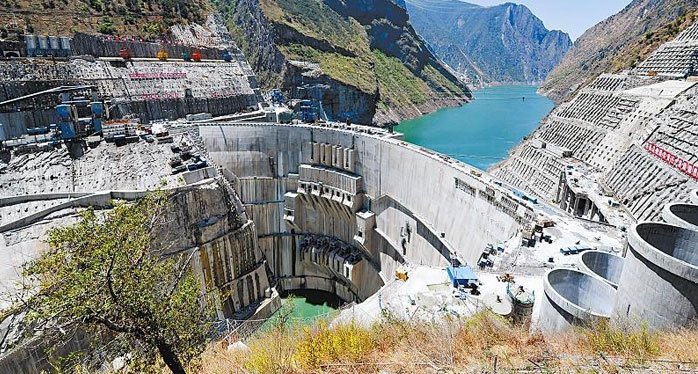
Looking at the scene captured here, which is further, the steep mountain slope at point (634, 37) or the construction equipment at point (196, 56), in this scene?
the steep mountain slope at point (634, 37)

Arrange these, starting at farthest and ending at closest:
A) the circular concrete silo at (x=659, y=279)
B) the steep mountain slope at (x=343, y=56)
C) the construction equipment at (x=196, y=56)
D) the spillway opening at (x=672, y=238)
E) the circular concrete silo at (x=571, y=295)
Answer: the steep mountain slope at (x=343, y=56) → the construction equipment at (x=196, y=56) → the circular concrete silo at (x=571, y=295) → the spillway opening at (x=672, y=238) → the circular concrete silo at (x=659, y=279)

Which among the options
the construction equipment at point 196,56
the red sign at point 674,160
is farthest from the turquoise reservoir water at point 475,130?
the construction equipment at point 196,56

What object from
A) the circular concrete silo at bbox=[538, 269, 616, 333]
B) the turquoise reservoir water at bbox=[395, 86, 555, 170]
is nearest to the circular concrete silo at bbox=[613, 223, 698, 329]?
the circular concrete silo at bbox=[538, 269, 616, 333]

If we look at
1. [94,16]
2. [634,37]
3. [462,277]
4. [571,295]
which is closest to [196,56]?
[94,16]

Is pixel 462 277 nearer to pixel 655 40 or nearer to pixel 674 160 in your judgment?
pixel 674 160

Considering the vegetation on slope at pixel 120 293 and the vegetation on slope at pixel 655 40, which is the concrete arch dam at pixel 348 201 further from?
the vegetation on slope at pixel 655 40

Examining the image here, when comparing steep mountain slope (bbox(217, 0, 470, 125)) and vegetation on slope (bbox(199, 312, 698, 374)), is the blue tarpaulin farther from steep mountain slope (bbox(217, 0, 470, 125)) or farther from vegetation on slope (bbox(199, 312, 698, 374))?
steep mountain slope (bbox(217, 0, 470, 125))

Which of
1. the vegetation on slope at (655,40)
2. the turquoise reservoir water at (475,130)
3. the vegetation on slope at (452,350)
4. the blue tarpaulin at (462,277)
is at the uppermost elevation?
the vegetation on slope at (655,40)
